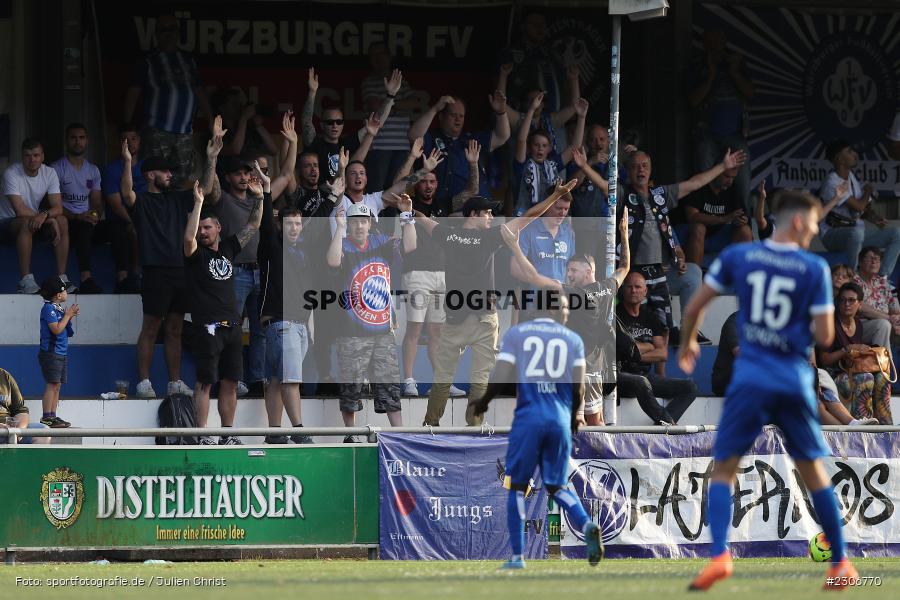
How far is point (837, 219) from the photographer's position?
57.9ft

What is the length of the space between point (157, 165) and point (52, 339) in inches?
86.7

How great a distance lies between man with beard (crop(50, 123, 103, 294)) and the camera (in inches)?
613

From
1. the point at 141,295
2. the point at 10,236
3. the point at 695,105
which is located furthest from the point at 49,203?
the point at 695,105

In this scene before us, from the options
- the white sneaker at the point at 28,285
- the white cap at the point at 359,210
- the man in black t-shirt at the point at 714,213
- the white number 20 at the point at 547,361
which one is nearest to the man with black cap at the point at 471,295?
the white cap at the point at 359,210

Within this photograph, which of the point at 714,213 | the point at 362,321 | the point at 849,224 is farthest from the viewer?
the point at 849,224

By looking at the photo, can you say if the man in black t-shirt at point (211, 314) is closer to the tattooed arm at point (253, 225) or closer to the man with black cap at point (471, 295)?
the tattooed arm at point (253, 225)

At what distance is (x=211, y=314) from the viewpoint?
1341 centimetres

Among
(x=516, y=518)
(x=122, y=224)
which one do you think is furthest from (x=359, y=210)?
(x=516, y=518)

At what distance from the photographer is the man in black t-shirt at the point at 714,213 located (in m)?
16.9

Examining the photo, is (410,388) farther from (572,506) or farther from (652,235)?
(572,506)

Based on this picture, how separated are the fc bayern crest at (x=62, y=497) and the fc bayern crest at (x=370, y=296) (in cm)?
315

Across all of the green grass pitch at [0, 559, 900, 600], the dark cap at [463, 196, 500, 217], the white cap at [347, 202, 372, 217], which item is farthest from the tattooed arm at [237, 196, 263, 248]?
the green grass pitch at [0, 559, 900, 600]

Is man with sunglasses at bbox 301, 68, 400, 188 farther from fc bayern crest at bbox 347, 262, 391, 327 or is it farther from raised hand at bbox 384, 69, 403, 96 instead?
fc bayern crest at bbox 347, 262, 391, 327

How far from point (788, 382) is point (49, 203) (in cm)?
1028
